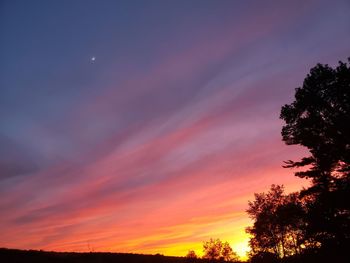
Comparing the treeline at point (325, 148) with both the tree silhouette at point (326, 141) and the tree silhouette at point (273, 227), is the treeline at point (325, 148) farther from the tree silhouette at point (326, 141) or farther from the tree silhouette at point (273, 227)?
the tree silhouette at point (273, 227)

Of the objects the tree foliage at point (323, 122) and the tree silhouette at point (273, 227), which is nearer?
the tree foliage at point (323, 122)

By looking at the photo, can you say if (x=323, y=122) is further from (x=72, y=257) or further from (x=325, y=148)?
(x=72, y=257)

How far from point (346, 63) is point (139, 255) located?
141 feet

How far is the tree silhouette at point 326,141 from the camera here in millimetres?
41344

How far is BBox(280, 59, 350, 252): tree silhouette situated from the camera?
41344 mm

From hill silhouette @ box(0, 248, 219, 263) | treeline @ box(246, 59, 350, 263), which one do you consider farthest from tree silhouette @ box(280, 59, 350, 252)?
hill silhouette @ box(0, 248, 219, 263)

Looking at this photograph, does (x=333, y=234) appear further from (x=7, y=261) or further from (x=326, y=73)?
(x=7, y=261)

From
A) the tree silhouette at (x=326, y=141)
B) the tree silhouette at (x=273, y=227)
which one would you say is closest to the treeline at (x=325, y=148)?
the tree silhouette at (x=326, y=141)

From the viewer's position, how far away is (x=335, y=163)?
1724 inches

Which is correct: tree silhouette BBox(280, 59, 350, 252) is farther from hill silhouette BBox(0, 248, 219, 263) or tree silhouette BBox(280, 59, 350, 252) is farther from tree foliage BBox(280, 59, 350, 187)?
hill silhouette BBox(0, 248, 219, 263)

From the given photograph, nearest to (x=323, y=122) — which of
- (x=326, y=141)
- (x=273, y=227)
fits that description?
(x=326, y=141)

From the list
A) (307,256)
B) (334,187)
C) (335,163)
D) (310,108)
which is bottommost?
(307,256)

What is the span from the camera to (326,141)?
42.8 metres

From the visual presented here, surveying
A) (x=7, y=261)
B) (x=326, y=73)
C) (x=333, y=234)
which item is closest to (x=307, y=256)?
(x=333, y=234)
